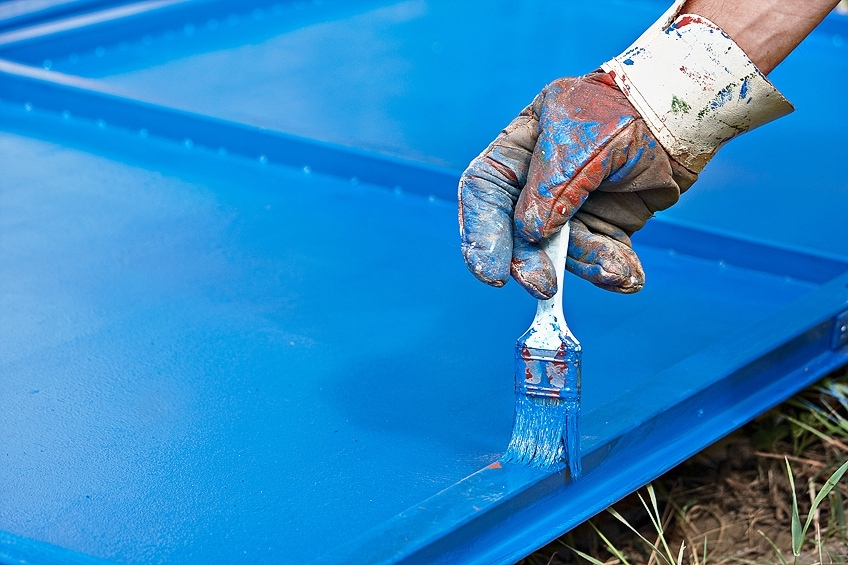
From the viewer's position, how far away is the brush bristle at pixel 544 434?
1598 millimetres

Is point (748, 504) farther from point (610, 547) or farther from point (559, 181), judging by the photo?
point (559, 181)

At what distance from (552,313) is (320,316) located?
80 cm

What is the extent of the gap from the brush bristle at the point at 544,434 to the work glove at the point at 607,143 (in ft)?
0.61

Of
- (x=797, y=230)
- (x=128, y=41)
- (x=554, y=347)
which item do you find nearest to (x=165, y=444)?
(x=554, y=347)

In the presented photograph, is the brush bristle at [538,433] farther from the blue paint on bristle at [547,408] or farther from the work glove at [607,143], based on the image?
the work glove at [607,143]

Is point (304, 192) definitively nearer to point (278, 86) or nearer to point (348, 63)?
point (278, 86)

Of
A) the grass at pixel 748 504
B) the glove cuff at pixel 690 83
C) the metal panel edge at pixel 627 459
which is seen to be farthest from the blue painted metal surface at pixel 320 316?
the glove cuff at pixel 690 83

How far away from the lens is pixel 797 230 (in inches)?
106

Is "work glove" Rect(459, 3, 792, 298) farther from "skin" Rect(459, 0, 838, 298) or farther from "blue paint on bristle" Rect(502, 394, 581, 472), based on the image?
"blue paint on bristle" Rect(502, 394, 581, 472)

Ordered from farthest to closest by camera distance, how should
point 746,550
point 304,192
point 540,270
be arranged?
point 304,192 → point 746,550 → point 540,270

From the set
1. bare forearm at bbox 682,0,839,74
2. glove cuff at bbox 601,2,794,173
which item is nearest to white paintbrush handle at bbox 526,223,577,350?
glove cuff at bbox 601,2,794,173

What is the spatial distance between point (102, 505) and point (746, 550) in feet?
3.78

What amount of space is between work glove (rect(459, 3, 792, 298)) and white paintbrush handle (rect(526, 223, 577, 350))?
2 cm

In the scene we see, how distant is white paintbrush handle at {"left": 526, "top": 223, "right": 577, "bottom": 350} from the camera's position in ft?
5.11
